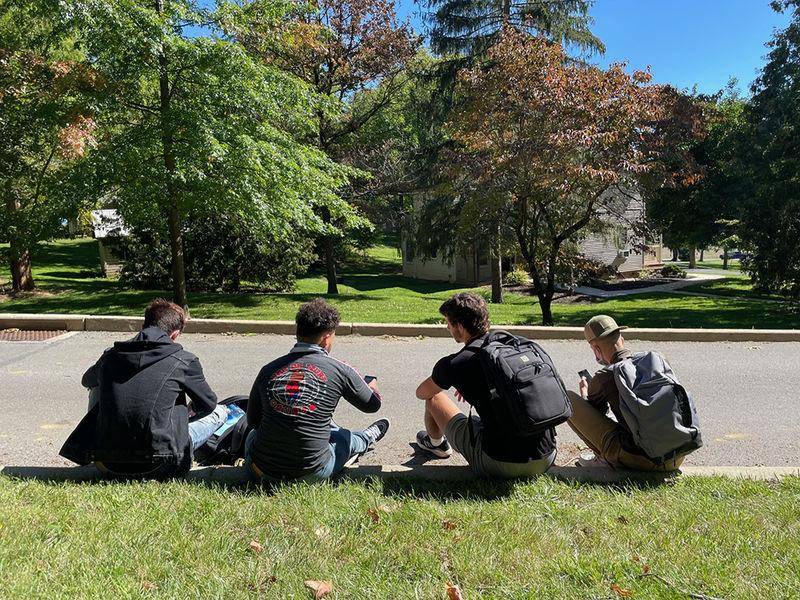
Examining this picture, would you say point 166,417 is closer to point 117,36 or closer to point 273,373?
point 273,373

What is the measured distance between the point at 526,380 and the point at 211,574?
73.5 inches

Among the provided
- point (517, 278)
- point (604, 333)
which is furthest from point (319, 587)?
point (517, 278)

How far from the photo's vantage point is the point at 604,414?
409cm

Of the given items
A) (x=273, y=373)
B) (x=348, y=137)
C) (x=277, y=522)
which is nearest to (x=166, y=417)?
(x=273, y=373)

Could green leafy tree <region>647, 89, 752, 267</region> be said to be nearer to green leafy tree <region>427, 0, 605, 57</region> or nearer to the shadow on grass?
green leafy tree <region>427, 0, 605, 57</region>

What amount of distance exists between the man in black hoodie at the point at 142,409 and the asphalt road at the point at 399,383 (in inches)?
43.8

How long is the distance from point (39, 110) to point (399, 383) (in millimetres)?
8602

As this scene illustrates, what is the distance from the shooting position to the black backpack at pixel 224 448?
4.18m

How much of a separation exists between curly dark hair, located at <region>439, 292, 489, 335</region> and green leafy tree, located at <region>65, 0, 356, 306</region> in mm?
7158

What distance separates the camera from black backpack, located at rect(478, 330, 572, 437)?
11.1 feet

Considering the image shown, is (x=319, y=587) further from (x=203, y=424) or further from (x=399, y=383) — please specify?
(x=399, y=383)

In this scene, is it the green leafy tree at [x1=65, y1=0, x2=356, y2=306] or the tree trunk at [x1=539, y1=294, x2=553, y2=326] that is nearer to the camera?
the green leafy tree at [x1=65, y1=0, x2=356, y2=306]

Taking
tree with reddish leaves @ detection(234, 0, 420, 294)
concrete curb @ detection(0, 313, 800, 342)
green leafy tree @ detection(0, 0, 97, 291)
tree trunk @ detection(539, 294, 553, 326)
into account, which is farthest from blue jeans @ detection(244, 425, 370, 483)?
tree with reddish leaves @ detection(234, 0, 420, 294)

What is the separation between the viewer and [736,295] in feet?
66.4
